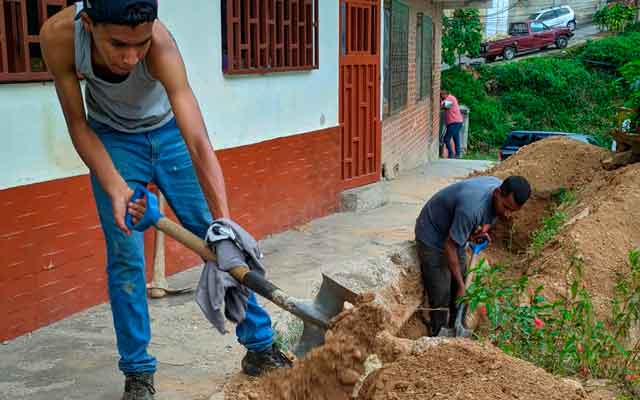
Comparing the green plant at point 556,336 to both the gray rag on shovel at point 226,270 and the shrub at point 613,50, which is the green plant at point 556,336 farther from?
the shrub at point 613,50

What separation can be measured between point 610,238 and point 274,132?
3.35 metres

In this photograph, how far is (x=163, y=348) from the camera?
4.55 meters

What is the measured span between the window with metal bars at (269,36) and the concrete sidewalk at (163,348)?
1.82 m

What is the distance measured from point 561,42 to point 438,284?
95.6 feet

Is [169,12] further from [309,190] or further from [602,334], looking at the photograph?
[602,334]

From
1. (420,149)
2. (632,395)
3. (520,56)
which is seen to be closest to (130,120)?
(632,395)

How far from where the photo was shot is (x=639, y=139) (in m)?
8.68

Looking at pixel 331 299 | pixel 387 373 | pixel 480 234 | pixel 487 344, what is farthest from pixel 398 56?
pixel 387 373

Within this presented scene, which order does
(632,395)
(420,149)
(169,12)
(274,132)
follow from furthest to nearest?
(420,149)
(274,132)
(169,12)
(632,395)

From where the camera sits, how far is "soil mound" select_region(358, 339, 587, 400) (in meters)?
2.99

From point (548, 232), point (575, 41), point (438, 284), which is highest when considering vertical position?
point (575, 41)

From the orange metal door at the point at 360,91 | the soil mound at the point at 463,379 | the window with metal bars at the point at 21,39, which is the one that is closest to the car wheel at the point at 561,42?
the orange metal door at the point at 360,91

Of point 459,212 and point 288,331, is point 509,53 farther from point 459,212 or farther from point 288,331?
point 288,331

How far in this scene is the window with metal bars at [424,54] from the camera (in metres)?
15.8
